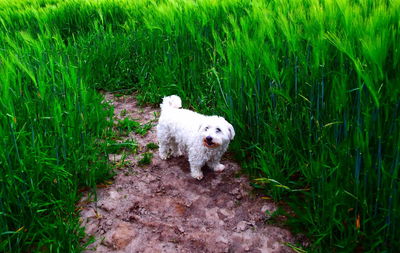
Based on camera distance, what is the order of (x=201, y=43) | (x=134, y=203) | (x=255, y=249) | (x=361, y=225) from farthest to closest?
(x=201, y=43) → (x=134, y=203) → (x=255, y=249) → (x=361, y=225)

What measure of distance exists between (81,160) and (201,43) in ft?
6.39

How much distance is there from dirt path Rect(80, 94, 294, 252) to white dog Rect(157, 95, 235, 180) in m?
0.14

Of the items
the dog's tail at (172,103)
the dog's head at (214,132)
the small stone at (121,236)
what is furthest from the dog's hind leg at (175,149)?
the small stone at (121,236)

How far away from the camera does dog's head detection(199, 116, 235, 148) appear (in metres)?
2.41

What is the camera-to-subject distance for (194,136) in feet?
8.77

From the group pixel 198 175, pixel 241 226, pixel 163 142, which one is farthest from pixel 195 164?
pixel 241 226

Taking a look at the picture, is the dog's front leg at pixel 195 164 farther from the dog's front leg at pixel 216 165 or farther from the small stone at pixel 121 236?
the small stone at pixel 121 236

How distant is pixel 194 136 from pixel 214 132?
0.92 ft

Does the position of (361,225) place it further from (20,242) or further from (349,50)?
(20,242)

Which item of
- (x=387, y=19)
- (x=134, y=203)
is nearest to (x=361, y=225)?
(x=387, y=19)

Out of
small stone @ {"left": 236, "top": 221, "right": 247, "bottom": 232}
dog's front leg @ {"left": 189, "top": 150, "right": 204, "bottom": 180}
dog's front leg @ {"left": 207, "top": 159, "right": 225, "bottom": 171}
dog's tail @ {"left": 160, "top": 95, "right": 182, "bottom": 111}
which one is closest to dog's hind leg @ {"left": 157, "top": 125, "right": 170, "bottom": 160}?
dog's tail @ {"left": 160, "top": 95, "right": 182, "bottom": 111}

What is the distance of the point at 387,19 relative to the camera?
1.87m

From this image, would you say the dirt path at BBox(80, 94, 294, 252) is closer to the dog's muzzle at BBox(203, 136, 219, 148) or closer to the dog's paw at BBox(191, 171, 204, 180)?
the dog's paw at BBox(191, 171, 204, 180)

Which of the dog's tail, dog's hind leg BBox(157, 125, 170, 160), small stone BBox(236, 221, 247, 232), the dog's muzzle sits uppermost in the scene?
the dog's tail
